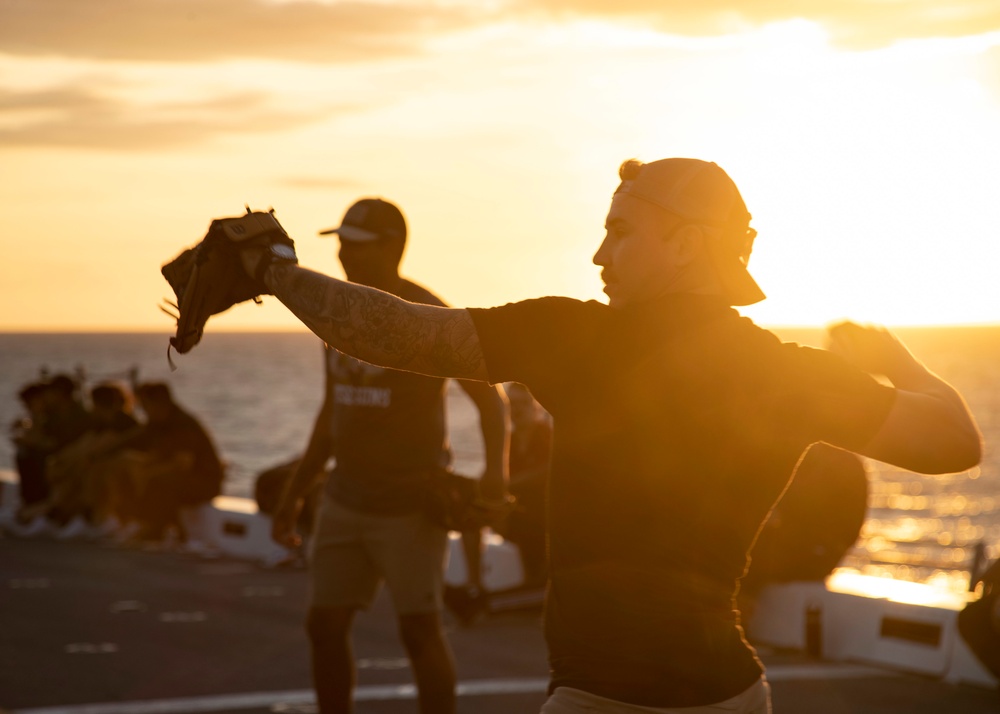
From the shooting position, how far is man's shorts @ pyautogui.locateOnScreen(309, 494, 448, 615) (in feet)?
19.0

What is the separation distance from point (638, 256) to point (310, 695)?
5.43 metres

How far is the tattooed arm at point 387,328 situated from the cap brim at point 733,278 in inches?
22.1

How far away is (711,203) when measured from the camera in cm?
305

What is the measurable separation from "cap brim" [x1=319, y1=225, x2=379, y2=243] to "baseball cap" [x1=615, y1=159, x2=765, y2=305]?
2.85 m

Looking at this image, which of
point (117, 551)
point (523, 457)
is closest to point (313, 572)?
point (523, 457)

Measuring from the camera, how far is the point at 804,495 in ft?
31.1

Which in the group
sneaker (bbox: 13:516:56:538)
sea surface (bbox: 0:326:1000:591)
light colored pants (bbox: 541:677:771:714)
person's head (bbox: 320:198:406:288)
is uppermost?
person's head (bbox: 320:198:406:288)

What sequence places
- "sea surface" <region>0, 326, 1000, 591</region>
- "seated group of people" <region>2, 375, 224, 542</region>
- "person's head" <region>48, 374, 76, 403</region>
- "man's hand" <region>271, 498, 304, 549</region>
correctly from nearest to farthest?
"man's hand" <region>271, 498, 304, 549</region>, "seated group of people" <region>2, 375, 224, 542</region>, "person's head" <region>48, 374, 76, 403</region>, "sea surface" <region>0, 326, 1000, 591</region>

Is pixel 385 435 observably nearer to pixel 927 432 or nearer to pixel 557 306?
pixel 557 306

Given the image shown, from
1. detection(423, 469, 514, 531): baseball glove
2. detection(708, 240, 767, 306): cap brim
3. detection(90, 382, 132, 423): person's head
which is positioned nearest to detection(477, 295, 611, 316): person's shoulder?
detection(708, 240, 767, 306): cap brim

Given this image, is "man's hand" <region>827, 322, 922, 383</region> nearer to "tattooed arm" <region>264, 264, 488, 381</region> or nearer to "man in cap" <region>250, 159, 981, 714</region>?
"man in cap" <region>250, 159, 981, 714</region>

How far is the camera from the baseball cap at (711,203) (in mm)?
3037

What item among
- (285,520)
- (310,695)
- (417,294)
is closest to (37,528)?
(310,695)

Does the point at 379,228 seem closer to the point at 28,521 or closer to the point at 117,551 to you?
the point at 117,551
